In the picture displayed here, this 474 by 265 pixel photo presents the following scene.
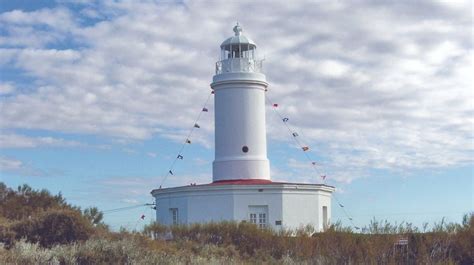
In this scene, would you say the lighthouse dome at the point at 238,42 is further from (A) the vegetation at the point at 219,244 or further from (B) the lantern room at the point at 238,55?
(A) the vegetation at the point at 219,244

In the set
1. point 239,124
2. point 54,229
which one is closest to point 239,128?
point 239,124

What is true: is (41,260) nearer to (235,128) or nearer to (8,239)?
(8,239)

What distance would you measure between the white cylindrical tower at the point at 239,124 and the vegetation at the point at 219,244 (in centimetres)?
609

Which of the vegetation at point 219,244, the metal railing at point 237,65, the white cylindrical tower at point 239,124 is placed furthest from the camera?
the metal railing at point 237,65

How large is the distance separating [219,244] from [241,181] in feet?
22.2

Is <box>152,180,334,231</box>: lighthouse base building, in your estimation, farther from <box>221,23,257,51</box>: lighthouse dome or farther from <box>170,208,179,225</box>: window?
<box>221,23,257,51</box>: lighthouse dome

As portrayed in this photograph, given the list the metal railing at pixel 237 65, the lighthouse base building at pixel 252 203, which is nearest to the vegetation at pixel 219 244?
the lighthouse base building at pixel 252 203

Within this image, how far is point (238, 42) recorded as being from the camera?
85.7 ft

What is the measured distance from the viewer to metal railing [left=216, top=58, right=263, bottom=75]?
2572cm

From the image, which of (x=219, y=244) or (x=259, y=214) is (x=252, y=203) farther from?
(x=219, y=244)

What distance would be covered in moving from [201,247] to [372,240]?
3.90 metres

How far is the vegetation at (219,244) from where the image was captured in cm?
1363

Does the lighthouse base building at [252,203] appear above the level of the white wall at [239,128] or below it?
below

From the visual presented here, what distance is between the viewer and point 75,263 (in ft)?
43.0
